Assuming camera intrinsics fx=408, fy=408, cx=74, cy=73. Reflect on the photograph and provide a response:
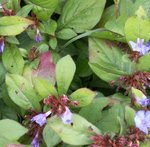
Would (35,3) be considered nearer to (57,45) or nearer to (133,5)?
(57,45)

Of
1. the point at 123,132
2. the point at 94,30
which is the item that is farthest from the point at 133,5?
the point at 123,132

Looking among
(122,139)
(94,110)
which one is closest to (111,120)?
(94,110)

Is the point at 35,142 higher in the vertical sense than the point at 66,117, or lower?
lower

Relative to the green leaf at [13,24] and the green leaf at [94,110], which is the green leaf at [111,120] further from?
the green leaf at [13,24]

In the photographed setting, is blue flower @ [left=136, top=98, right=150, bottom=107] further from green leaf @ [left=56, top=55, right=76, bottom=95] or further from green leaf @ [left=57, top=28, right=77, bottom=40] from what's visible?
green leaf @ [left=57, top=28, right=77, bottom=40]

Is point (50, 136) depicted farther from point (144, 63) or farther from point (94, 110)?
point (144, 63)

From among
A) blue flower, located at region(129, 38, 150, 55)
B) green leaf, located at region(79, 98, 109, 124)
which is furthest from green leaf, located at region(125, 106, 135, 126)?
blue flower, located at region(129, 38, 150, 55)
